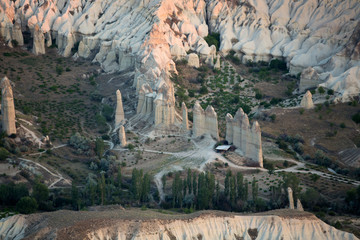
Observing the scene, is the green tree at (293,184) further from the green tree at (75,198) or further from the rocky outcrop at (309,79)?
the rocky outcrop at (309,79)

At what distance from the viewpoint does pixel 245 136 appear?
229ft

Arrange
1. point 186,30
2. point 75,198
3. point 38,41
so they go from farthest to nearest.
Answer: point 38,41 → point 186,30 → point 75,198

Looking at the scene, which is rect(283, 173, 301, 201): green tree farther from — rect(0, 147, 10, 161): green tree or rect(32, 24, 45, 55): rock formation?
rect(32, 24, 45, 55): rock formation

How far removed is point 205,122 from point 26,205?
2378 cm

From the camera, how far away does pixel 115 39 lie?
100375 millimetres

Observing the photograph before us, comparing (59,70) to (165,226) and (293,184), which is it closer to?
(293,184)

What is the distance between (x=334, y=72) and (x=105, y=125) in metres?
28.6

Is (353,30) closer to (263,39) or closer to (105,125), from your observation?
(263,39)

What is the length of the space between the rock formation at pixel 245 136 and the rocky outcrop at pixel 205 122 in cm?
229

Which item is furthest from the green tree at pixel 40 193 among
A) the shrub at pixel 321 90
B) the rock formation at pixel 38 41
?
the rock formation at pixel 38 41

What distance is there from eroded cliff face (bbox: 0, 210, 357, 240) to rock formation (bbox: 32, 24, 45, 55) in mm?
56258

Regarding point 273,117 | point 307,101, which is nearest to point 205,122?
point 273,117

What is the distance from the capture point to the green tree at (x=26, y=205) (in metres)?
57.9

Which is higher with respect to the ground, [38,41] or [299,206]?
[38,41]
